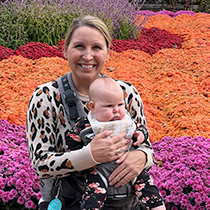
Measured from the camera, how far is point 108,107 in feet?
6.46

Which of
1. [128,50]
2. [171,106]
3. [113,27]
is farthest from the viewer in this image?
[113,27]

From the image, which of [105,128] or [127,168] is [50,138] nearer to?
[105,128]

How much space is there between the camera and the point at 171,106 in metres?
4.72

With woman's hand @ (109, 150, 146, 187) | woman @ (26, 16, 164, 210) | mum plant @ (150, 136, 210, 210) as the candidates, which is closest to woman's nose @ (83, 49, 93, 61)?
woman @ (26, 16, 164, 210)

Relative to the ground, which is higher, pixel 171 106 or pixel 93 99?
pixel 93 99

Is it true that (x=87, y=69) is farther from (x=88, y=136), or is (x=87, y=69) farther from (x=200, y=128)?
(x=200, y=128)

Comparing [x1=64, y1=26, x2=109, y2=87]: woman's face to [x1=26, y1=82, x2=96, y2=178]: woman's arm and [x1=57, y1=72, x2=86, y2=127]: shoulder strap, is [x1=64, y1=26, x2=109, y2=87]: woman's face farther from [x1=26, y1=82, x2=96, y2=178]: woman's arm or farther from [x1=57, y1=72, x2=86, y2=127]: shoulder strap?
[x1=26, y1=82, x2=96, y2=178]: woman's arm

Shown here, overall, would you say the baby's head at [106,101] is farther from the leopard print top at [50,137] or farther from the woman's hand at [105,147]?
the leopard print top at [50,137]

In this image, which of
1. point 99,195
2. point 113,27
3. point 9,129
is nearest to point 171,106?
point 9,129

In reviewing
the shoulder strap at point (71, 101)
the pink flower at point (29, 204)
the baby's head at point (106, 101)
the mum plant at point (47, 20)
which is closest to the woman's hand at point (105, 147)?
the baby's head at point (106, 101)

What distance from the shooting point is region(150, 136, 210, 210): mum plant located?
273 centimetres

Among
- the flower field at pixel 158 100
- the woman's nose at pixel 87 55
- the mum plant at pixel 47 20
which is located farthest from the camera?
the mum plant at pixel 47 20

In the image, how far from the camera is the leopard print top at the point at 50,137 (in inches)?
77.6

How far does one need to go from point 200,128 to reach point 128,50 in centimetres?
341
